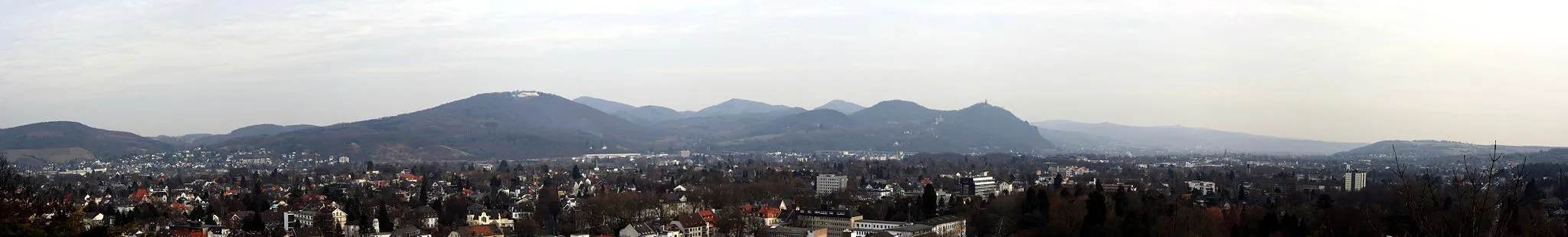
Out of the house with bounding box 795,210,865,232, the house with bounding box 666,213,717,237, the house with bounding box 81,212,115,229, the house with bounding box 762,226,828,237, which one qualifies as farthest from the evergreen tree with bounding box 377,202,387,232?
the house with bounding box 795,210,865,232

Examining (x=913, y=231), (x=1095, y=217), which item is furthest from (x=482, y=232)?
(x=1095, y=217)

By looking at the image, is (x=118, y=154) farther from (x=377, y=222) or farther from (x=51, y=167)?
(x=377, y=222)

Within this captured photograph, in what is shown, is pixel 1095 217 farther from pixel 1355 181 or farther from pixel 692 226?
pixel 1355 181

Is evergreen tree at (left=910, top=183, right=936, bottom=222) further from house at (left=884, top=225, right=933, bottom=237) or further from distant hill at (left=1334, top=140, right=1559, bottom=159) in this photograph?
distant hill at (left=1334, top=140, right=1559, bottom=159)

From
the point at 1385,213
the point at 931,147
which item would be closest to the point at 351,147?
the point at 931,147

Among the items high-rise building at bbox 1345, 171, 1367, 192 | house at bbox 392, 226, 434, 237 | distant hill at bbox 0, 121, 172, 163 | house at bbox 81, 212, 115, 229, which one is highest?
distant hill at bbox 0, 121, 172, 163
